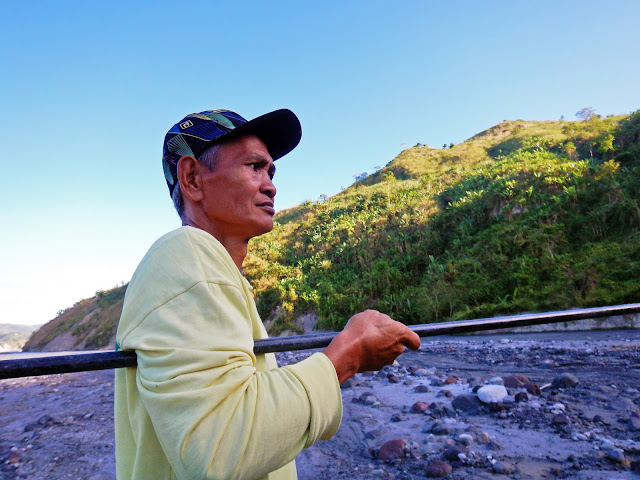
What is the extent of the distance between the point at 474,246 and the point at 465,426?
12.5 metres

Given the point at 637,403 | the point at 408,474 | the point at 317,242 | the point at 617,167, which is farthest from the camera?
the point at 317,242

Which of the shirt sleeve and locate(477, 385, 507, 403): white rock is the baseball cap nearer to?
the shirt sleeve

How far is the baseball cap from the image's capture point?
1272mm

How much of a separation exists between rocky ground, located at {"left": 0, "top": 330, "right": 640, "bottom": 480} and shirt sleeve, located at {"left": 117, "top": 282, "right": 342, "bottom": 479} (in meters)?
1.97

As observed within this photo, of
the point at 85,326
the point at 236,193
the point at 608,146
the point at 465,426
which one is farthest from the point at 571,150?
the point at 85,326

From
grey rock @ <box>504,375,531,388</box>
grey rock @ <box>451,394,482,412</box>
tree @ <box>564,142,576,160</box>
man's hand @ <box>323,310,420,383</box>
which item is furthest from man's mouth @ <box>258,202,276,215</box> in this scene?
tree @ <box>564,142,576,160</box>

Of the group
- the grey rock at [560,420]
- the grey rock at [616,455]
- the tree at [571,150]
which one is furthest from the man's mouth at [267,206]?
the tree at [571,150]

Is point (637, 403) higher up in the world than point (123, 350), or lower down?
lower down

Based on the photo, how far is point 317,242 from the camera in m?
21.9

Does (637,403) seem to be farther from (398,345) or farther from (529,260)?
(529,260)

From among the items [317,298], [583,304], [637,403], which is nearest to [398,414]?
[637,403]

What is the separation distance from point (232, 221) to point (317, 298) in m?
14.8

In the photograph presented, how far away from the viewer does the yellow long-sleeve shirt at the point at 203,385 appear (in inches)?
29.1

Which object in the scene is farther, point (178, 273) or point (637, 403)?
point (637, 403)
